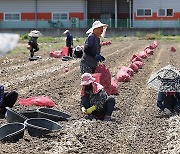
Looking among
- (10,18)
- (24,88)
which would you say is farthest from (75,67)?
(10,18)

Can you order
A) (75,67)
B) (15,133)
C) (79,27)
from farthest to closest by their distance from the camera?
(79,27) → (75,67) → (15,133)

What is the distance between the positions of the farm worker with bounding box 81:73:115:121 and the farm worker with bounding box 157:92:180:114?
1.25 meters

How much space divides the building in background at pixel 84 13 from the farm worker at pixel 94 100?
37.7 m

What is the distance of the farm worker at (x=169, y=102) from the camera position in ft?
30.7

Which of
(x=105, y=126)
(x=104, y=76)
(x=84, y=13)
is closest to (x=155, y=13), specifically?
(x=84, y=13)

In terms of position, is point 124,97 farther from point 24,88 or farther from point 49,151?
point 49,151

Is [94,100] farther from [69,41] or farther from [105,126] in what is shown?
[69,41]

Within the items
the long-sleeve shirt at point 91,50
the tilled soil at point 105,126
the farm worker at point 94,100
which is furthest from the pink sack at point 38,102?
the farm worker at point 94,100

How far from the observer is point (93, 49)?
Result: 9.57 meters

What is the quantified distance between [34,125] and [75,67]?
36.8ft

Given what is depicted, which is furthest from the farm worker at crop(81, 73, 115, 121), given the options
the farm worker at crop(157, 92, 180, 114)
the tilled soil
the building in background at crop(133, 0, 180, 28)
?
the building in background at crop(133, 0, 180, 28)

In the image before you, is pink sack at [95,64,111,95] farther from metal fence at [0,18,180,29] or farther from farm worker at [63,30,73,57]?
metal fence at [0,18,180,29]

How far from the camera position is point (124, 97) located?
450 inches

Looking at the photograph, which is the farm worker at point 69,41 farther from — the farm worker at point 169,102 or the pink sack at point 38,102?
the farm worker at point 169,102
